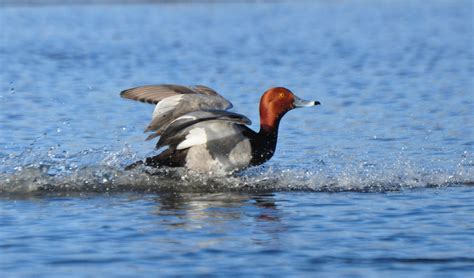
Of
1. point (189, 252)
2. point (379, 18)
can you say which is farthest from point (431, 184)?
point (379, 18)

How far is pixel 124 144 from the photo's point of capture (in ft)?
43.4

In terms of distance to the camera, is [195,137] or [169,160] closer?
[195,137]

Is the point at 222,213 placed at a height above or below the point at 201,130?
below

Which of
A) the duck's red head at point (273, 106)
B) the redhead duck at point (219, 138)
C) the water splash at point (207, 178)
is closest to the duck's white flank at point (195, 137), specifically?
the redhead duck at point (219, 138)

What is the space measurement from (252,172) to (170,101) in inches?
42.7

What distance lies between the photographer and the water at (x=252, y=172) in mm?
7750

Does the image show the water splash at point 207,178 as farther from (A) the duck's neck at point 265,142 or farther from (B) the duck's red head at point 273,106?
(B) the duck's red head at point 273,106

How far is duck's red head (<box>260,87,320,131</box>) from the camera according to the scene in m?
10.7

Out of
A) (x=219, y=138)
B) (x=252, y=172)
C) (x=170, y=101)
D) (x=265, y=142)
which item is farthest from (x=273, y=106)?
(x=170, y=101)

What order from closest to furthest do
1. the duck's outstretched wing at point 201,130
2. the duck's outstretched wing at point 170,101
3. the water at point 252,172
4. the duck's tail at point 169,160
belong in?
the water at point 252,172, the duck's outstretched wing at point 201,130, the duck's tail at point 169,160, the duck's outstretched wing at point 170,101

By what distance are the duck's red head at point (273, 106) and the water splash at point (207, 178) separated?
543 millimetres

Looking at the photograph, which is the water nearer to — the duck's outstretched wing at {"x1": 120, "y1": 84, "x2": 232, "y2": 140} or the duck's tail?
the duck's tail

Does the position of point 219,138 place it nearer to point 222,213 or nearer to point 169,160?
point 169,160

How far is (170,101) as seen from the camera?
11086mm
